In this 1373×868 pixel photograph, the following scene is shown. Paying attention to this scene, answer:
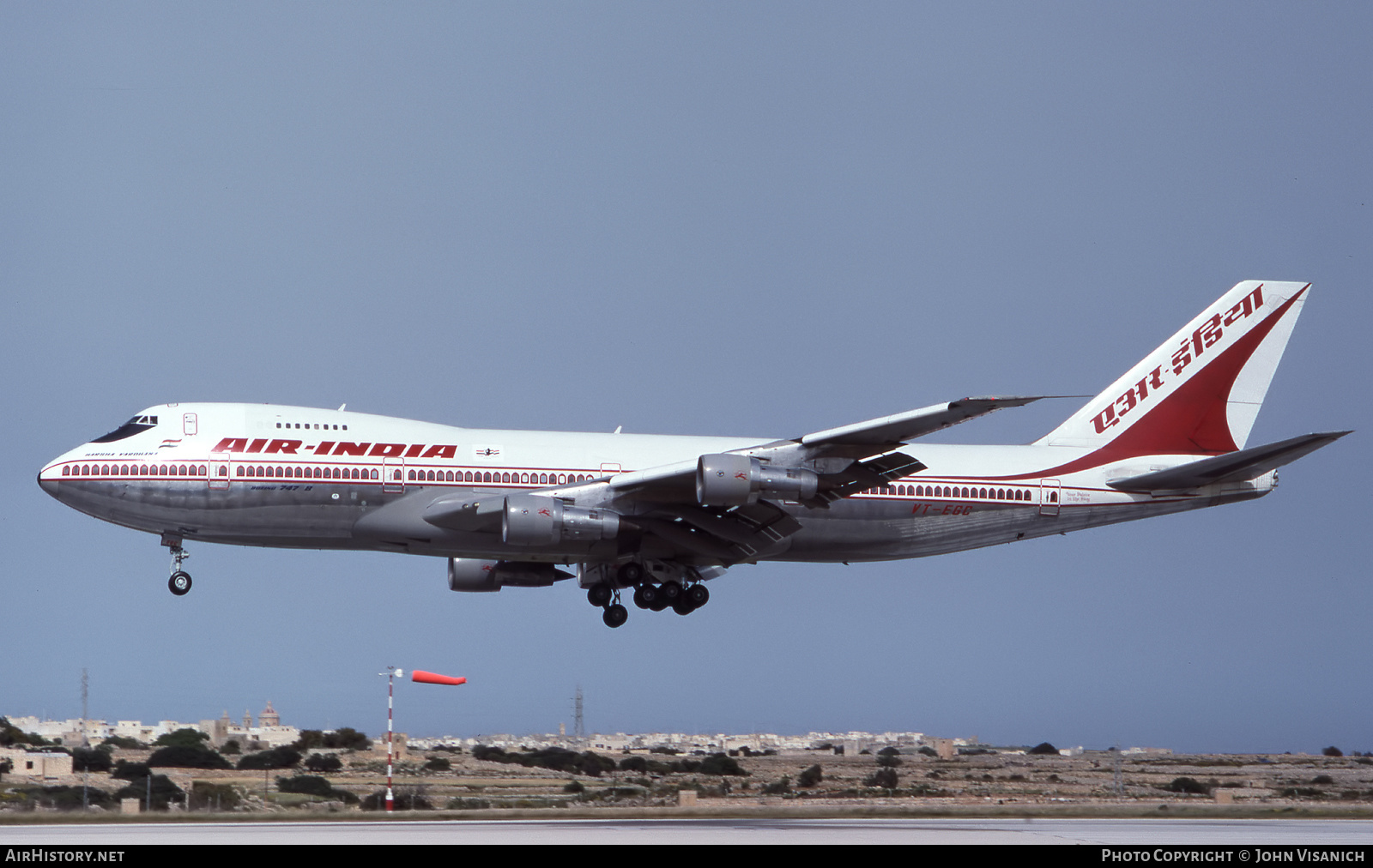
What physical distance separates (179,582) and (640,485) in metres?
13.1

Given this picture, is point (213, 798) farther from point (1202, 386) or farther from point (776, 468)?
point (1202, 386)

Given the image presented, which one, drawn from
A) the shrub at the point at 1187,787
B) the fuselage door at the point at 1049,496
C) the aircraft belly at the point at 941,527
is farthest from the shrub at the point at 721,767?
the fuselage door at the point at 1049,496

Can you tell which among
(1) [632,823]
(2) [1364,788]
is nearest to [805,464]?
(1) [632,823]

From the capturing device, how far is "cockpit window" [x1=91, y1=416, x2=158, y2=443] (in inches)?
1500

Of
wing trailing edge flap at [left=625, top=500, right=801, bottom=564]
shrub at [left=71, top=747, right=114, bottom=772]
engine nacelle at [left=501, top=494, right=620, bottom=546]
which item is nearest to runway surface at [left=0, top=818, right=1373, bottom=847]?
engine nacelle at [left=501, top=494, right=620, bottom=546]

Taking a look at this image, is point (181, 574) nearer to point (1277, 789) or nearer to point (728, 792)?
point (728, 792)

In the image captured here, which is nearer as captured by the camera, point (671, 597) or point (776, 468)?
point (776, 468)

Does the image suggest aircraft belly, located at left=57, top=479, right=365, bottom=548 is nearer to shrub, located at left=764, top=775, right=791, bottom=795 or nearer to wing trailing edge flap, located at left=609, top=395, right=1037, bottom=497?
wing trailing edge flap, located at left=609, top=395, right=1037, bottom=497

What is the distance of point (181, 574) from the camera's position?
39.5 metres

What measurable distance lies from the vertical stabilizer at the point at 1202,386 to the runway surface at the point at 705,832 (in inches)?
498

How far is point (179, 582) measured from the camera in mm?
39531

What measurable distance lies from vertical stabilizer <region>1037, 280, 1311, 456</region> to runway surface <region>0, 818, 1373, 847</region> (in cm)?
1265

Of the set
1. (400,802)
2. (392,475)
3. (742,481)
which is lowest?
(400,802)

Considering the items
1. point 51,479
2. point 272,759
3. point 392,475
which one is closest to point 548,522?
point 392,475
